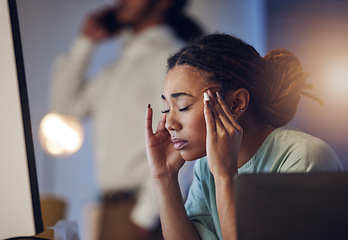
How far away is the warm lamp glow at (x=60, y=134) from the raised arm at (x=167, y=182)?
1807 millimetres

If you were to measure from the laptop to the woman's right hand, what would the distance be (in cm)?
30

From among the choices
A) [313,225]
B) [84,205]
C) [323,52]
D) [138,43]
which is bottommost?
[84,205]

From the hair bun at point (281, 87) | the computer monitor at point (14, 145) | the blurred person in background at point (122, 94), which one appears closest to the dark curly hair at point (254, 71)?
the hair bun at point (281, 87)

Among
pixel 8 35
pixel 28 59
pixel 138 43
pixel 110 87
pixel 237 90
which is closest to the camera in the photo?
pixel 237 90

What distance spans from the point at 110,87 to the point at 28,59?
2.11 feet

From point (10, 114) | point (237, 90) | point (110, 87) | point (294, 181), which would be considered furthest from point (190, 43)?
point (110, 87)

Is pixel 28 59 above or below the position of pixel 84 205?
above

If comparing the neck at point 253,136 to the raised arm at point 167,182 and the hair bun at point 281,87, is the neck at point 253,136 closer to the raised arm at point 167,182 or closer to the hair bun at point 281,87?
the hair bun at point 281,87

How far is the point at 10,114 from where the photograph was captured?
3.36 ft

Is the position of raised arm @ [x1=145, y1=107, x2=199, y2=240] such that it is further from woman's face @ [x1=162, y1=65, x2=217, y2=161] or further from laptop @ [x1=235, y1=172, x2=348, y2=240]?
laptop @ [x1=235, y1=172, x2=348, y2=240]

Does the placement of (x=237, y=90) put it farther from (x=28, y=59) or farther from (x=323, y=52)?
(x=28, y=59)

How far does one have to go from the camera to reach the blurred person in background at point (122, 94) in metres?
2.28

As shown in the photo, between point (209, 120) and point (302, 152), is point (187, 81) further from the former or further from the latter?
point (302, 152)

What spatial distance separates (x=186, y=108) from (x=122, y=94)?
1675mm
